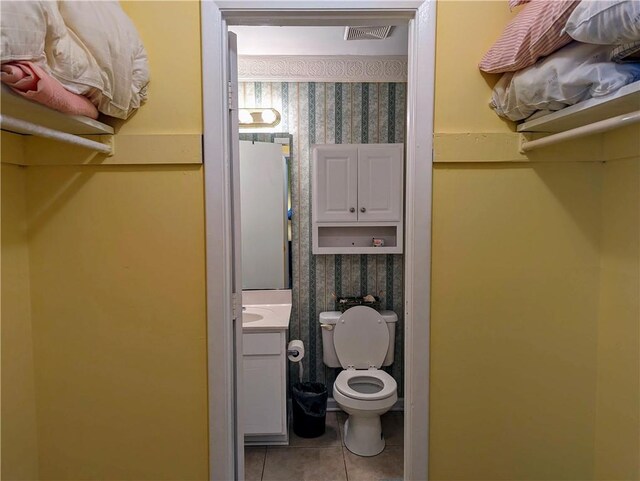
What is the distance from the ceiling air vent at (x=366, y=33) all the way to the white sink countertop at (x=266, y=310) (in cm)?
166

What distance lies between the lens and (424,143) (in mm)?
1360

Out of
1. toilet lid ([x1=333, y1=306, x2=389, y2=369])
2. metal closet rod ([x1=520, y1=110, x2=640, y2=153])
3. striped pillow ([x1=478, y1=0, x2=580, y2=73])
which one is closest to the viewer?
A: metal closet rod ([x1=520, y1=110, x2=640, y2=153])

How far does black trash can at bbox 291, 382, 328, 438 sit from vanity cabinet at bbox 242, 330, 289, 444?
17cm

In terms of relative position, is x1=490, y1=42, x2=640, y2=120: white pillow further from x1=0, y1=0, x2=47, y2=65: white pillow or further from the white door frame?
x1=0, y1=0, x2=47, y2=65: white pillow

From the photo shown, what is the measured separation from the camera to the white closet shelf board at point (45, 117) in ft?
3.03

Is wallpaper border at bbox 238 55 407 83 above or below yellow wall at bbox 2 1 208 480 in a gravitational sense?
above

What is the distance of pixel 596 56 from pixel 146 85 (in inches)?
51.5

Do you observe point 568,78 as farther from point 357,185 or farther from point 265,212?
point 265,212

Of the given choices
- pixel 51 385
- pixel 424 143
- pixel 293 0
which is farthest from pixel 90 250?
pixel 424 143

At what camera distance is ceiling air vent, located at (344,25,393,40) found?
2.22 meters

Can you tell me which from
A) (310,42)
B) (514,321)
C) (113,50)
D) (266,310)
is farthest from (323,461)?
(310,42)

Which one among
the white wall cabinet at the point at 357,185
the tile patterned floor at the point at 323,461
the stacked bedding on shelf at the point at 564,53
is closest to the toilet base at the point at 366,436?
the tile patterned floor at the point at 323,461

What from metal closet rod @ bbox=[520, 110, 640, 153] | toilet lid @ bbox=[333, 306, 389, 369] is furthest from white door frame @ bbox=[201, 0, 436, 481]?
toilet lid @ bbox=[333, 306, 389, 369]

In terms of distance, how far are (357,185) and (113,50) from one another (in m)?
1.75
